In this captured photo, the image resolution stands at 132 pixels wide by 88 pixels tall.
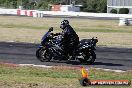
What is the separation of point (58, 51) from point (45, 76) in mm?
4643

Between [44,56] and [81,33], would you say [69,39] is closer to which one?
[44,56]

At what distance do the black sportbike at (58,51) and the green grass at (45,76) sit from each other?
7.16 ft

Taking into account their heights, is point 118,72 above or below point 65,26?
below

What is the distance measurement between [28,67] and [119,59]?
5.36 metres

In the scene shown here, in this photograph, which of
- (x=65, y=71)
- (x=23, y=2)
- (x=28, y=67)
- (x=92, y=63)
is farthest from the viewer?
(x=23, y=2)

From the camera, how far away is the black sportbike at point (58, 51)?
58.1 feet

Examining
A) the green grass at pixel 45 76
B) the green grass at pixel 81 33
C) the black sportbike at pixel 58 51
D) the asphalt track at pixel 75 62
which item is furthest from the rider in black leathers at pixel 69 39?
the green grass at pixel 81 33

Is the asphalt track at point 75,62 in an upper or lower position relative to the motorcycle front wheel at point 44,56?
lower

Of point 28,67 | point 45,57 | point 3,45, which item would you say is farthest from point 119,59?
point 3,45

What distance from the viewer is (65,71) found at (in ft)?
47.9

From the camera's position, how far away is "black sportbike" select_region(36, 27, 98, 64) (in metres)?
17.7

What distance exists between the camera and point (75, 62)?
18.0m

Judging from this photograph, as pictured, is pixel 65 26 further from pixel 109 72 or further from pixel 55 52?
pixel 109 72

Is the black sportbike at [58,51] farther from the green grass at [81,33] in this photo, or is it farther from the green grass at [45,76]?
the green grass at [81,33]
